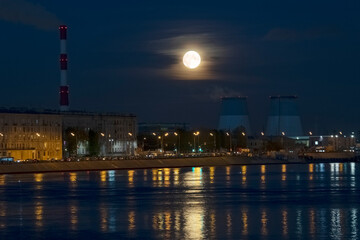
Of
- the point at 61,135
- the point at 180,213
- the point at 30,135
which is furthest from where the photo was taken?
the point at 61,135

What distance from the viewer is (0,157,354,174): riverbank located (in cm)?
8268

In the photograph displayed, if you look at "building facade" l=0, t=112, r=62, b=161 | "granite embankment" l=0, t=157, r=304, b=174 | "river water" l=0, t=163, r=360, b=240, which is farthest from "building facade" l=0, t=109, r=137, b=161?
"river water" l=0, t=163, r=360, b=240

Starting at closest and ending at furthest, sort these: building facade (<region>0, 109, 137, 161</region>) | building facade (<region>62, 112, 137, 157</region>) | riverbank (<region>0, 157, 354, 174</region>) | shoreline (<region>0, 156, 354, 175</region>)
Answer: shoreline (<region>0, 156, 354, 175</region>) < riverbank (<region>0, 157, 354, 174</region>) < building facade (<region>0, 109, 137, 161</region>) < building facade (<region>62, 112, 137, 157</region>)

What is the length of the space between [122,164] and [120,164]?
1.04 feet

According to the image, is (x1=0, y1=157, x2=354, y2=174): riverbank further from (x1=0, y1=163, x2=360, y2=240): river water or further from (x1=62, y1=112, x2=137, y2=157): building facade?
(x1=0, y1=163, x2=360, y2=240): river water

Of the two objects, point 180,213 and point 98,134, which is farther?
point 98,134

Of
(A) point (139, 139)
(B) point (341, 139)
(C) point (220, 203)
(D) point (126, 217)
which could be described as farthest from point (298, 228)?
(B) point (341, 139)

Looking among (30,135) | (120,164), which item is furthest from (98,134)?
(120,164)

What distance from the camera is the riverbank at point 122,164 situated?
82.7m

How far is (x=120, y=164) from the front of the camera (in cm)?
9588

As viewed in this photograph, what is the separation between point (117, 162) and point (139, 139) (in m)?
47.0

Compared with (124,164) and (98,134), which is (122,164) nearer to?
(124,164)

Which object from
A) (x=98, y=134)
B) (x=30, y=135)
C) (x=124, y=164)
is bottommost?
(x=124, y=164)

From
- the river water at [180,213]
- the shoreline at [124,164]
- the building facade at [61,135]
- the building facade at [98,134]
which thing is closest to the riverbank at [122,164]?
the shoreline at [124,164]
